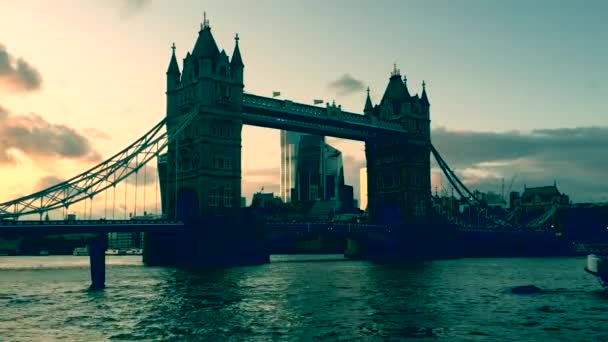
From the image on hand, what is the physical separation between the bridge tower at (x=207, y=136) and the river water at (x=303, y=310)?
3163 centimetres

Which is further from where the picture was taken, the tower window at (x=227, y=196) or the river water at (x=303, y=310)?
the tower window at (x=227, y=196)

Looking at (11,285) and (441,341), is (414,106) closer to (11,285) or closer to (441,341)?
(11,285)

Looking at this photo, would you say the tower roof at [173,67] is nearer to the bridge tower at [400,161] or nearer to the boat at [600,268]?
the bridge tower at [400,161]

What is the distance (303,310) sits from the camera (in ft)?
150

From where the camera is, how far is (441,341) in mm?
33500

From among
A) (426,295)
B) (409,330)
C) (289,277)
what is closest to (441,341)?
(409,330)

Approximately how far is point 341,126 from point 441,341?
9307 centimetres

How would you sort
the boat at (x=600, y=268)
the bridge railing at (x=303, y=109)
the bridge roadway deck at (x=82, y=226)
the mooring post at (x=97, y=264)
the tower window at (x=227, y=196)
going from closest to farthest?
the boat at (x=600, y=268)
the mooring post at (x=97, y=264)
the bridge roadway deck at (x=82, y=226)
the tower window at (x=227, y=196)
the bridge railing at (x=303, y=109)

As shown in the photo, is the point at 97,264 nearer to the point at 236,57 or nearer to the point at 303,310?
the point at 303,310

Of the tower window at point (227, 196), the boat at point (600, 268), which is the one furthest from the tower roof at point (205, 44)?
the boat at point (600, 268)

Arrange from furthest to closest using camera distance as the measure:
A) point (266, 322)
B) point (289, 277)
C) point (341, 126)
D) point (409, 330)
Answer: point (341, 126)
point (289, 277)
point (266, 322)
point (409, 330)

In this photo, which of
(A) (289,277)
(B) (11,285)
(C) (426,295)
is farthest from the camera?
(A) (289,277)

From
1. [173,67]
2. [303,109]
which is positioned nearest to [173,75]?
[173,67]

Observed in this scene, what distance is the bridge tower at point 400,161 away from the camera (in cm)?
13712
